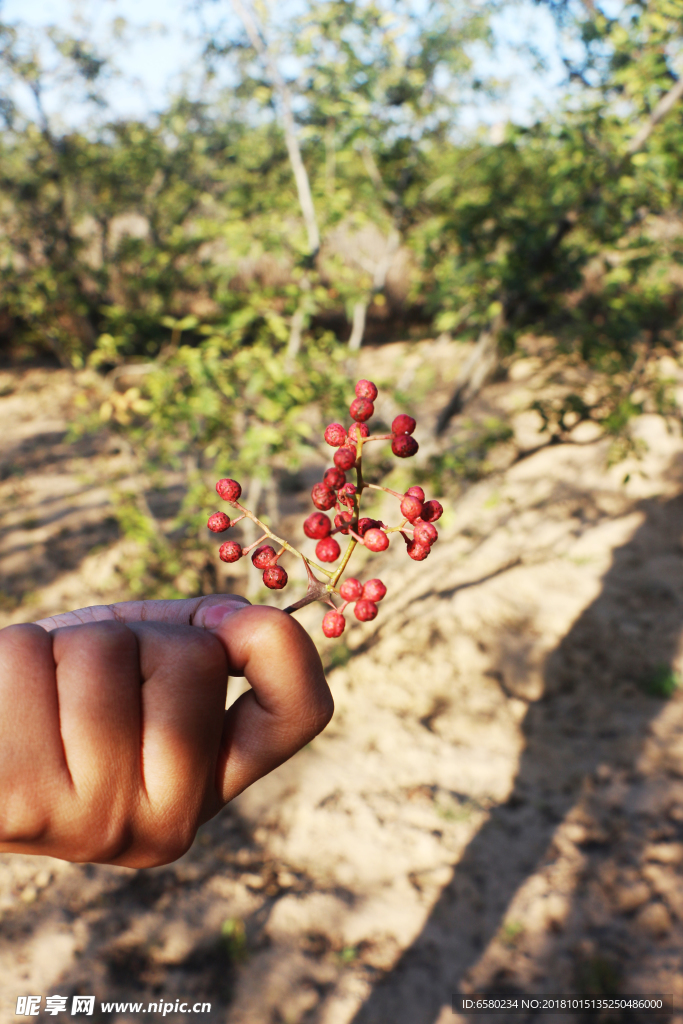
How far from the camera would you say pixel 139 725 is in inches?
36.9

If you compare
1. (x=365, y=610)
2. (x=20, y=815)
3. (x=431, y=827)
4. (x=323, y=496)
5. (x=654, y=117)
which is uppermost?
(x=654, y=117)

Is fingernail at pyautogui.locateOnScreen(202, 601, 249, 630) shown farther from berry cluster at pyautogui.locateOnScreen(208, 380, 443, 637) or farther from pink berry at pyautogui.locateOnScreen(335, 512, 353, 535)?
pink berry at pyautogui.locateOnScreen(335, 512, 353, 535)

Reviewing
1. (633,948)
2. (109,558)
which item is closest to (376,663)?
(633,948)

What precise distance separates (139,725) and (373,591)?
0.46m

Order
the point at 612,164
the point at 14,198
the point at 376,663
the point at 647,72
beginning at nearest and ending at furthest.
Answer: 1. the point at 647,72
2. the point at 612,164
3. the point at 14,198
4. the point at 376,663

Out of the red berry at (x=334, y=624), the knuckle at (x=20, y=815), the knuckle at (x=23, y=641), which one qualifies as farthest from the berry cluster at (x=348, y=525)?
the knuckle at (x=20, y=815)

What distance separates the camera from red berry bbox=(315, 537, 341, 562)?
0.98 metres

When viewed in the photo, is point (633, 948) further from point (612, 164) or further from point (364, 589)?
point (612, 164)

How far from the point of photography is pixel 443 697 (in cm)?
579

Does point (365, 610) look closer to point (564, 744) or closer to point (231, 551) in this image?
point (231, 551)

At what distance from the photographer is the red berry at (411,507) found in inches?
39.7

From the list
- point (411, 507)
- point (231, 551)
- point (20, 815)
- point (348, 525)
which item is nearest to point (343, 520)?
point (348, 525)

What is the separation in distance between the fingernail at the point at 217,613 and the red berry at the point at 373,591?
249 millimetres

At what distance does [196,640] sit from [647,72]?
4105 millimetres
